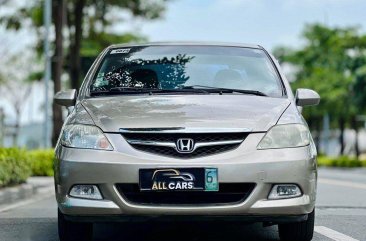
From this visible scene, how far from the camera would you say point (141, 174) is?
4957 millimetres

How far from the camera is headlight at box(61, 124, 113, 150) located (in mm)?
5125

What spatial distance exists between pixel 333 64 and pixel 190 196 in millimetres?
40844

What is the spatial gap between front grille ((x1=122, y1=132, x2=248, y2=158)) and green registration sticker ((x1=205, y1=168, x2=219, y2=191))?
0.13 metres

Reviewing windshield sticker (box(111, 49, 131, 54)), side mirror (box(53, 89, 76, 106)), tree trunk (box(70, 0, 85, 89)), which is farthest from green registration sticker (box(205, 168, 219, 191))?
tree trunk (box(70, 0, 85, 89))

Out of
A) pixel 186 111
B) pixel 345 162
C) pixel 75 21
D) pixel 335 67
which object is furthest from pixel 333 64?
pixel 186 111

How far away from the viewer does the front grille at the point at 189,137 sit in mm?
5008

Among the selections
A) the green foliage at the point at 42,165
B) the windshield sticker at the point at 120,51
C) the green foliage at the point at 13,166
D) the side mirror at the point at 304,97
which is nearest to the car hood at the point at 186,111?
the side mirror at the point at 304,97

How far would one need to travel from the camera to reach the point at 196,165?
493 cm

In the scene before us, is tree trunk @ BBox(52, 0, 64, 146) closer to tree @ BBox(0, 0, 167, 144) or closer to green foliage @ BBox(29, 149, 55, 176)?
tree @ BBox(0, 0, 167, 144)

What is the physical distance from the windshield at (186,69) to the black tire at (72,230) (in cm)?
111

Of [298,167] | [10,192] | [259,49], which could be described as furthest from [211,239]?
[10,192]

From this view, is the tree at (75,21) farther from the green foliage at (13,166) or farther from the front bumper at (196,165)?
the front bumper at (196,165)

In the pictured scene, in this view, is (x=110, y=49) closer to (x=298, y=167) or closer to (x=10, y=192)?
(x=298, y=167)

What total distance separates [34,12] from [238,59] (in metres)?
20.5
